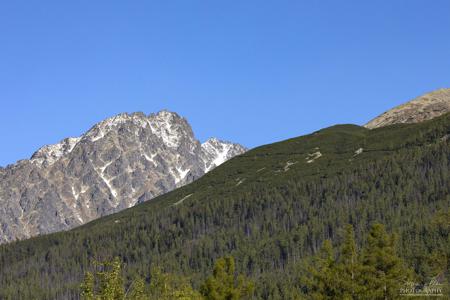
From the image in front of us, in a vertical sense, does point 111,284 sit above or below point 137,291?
above

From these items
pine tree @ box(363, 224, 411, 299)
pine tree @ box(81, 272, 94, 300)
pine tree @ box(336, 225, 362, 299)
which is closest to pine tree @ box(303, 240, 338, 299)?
pine tree @ box(336, 225, 362, 299)

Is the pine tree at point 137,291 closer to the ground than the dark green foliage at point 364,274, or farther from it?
farther from it

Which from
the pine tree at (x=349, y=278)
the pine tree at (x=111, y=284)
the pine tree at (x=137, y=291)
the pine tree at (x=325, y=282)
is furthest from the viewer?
the pine tree at (x=325, y=282)

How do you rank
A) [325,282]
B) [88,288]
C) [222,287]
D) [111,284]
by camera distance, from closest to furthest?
[88,288] → [111,284] → [325,282] → [222,287]

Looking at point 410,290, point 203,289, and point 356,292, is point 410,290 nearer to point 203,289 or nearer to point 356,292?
point 356,292

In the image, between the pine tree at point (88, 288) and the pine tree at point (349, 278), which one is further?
the pine tree at point (349, 278)

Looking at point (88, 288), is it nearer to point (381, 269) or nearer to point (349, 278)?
point (349, 278)

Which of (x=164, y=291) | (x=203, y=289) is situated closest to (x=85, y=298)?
(x=164, y=291)

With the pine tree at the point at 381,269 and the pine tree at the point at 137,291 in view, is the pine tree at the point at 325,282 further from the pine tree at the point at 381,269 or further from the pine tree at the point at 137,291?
the pine tree at the point at 137,291

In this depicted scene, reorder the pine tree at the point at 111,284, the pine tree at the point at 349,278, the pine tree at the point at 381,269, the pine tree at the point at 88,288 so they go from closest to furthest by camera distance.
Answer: the pine tree at the point at 88,288 < the pine tree at the point at 111,284 < the pine tree at the point at 349,278 < the pine tree at the point at 381,269

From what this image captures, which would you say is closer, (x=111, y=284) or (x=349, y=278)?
(x=111, y=284)

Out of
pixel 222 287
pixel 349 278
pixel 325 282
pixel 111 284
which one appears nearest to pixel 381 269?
pixel 349 278

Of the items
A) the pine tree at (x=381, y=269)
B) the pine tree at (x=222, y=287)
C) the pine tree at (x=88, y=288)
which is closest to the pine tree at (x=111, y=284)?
the pine tree at (x=88, y=288)

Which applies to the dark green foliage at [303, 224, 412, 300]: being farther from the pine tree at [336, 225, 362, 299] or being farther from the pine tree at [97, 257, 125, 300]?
the pine tree at [97, 257, 125, 300]
